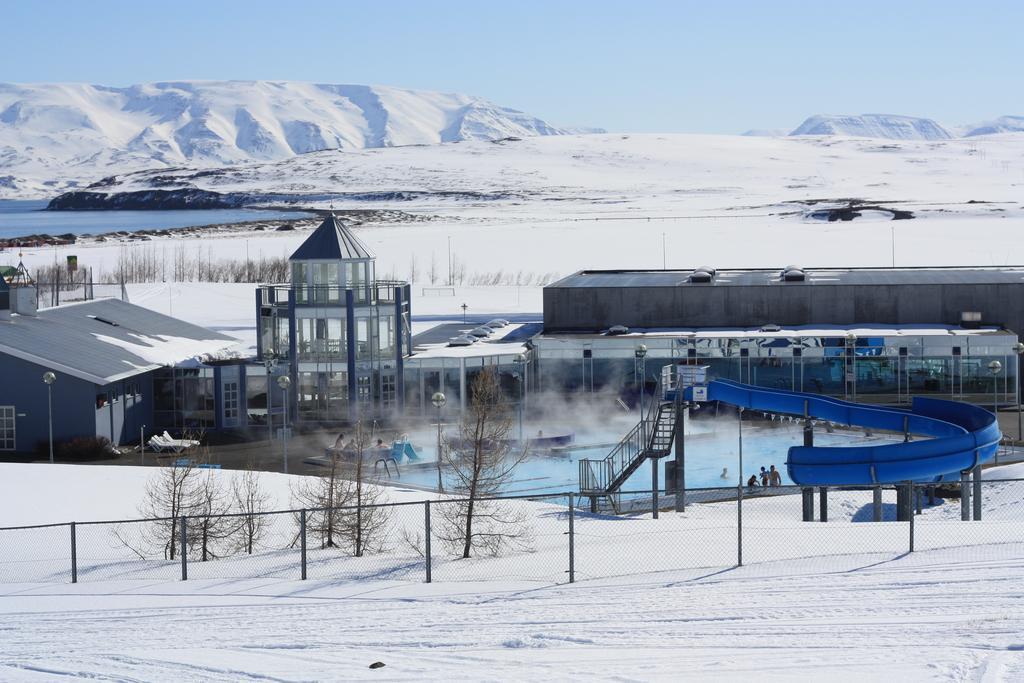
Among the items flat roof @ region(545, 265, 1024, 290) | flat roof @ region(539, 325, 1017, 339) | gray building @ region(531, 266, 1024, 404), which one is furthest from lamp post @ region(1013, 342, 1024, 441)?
flat roof @ region(545, 265, 1024, 290)

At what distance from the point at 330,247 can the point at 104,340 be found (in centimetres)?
742

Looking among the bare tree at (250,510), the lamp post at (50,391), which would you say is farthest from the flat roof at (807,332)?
the bare tree at (250,510)

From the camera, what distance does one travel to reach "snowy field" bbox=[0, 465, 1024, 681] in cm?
1606

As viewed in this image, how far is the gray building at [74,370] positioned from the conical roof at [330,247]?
194 inches

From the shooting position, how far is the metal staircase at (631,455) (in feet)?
109

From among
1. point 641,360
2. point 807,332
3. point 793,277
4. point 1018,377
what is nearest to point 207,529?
point 641,360

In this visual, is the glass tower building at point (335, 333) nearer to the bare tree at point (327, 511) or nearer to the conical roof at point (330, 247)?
the conical roof at point (330, 247)

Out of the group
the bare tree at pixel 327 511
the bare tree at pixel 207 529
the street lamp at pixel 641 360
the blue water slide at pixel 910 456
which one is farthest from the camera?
the street lamp at pixel 641 360

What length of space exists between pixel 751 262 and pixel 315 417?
2208 inches

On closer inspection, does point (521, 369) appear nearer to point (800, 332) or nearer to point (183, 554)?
point (800, 332)

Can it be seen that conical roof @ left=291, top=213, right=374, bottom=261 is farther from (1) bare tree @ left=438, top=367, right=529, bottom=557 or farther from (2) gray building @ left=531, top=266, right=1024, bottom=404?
(1) bare tree @ left=438, top=367, right=529, bottom=557

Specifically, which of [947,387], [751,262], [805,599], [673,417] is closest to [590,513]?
[673,417]

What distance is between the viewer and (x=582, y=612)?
18.8m

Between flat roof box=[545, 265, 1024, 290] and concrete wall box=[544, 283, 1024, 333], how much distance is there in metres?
0.31
